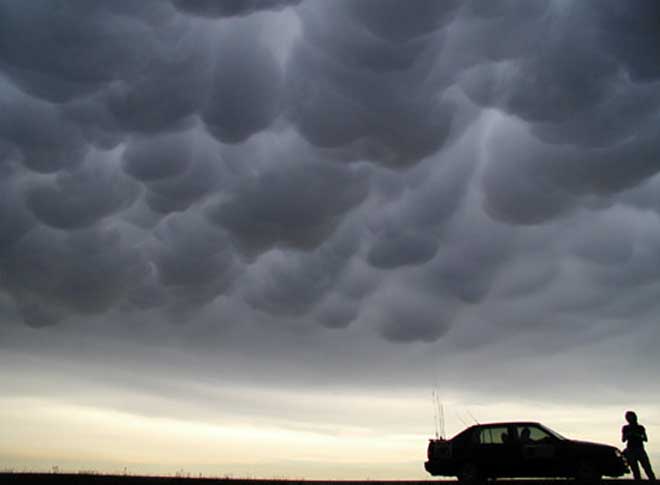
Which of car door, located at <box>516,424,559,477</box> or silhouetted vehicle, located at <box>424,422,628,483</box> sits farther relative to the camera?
car door, located at <box>516,424,559,477</box>

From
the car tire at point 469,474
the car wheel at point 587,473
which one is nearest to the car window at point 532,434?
the car wheel at point 587,473

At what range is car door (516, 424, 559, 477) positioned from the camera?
16266 mm

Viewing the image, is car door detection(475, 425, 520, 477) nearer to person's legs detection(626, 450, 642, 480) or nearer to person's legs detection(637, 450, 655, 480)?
person's legs detection(626, 450, 642, 480)

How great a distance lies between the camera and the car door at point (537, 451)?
Result: 16.3 meters

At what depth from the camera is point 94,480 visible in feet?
50.5

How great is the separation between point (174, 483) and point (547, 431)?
10.0 metres

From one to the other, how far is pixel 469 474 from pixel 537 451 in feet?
6.53

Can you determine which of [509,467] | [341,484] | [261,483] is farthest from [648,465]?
[261,483]

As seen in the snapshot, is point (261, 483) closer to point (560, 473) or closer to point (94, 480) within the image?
point (94, 480)

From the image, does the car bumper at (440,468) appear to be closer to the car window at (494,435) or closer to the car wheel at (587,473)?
the car window at (494,435)

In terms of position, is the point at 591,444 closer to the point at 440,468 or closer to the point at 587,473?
the point at 587,473

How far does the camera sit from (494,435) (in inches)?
667

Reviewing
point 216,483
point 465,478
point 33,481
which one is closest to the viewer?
point 33,481

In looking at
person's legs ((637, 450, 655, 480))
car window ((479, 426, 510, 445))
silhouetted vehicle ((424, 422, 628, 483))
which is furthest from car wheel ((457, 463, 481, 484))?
person's legs ((637, 450, 655, 480))
